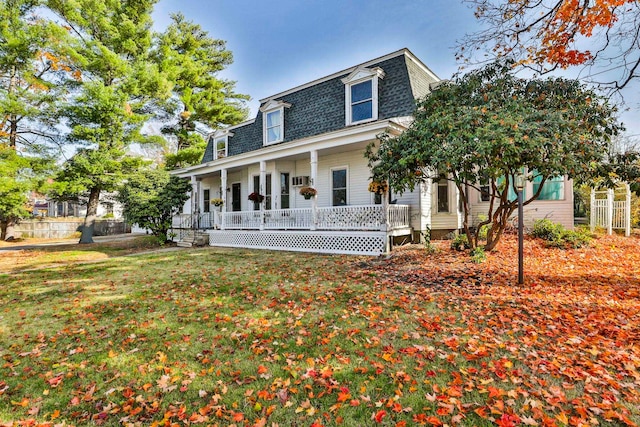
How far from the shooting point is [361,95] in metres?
11.9

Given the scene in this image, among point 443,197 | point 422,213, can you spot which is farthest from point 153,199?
point 443,197

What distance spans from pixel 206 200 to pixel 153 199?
5.05 metres

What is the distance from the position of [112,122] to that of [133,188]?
15.3 ft

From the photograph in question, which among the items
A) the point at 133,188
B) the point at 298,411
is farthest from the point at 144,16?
the point at 298,411

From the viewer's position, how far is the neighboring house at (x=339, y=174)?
10469 millimetres

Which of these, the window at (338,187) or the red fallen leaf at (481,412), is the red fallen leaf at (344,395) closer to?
the red fallen leaf at (481,412)

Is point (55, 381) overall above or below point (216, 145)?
below

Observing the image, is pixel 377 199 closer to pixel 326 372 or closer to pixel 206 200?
pixel 326 372

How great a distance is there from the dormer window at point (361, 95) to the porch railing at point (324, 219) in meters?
3.59

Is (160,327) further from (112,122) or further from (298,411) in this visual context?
(112,122)

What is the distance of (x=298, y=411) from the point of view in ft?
Answer: 8.66

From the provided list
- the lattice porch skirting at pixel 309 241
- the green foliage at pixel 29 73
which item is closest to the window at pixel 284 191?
the lattice porch skirting at pixel 309 241

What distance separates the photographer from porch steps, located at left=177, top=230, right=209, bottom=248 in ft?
49.2

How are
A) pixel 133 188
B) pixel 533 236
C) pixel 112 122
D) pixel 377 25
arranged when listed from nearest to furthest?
pixel 533 236, pixel 377 25, pixel 133 188, pixel 112 122
